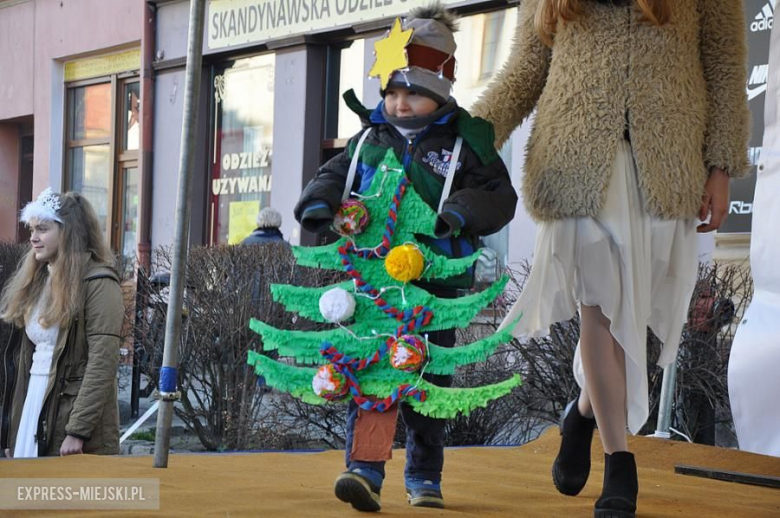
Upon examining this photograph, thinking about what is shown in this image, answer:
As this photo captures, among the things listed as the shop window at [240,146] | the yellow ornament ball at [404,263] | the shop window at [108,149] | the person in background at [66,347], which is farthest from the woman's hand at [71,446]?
the shop window at [108,149]

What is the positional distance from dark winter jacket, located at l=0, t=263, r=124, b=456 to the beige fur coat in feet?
6.75

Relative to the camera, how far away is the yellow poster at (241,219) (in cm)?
1480

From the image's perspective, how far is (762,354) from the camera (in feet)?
14.5

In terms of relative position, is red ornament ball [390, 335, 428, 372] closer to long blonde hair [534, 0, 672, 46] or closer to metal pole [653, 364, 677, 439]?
long blonde hair [534, 0, 672, 46]

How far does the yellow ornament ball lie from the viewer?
3.66 meters

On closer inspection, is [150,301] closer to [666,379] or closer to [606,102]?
[666,379]

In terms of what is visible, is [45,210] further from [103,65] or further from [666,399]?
[103,65]

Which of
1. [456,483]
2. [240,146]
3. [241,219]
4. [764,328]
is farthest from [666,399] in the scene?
[240,146]

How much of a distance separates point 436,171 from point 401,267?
0.35 meters

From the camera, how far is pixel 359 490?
3.54 meters

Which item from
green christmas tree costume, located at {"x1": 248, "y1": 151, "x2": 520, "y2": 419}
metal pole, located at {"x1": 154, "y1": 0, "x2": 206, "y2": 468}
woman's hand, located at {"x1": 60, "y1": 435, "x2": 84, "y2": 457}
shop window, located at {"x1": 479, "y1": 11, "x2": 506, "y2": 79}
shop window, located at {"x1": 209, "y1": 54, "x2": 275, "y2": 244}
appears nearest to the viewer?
green christmas tree costume, located at {"x1": 248, "y1": 151, "x2": 520, "y2": 419}

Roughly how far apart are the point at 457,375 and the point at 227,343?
4.69 ft

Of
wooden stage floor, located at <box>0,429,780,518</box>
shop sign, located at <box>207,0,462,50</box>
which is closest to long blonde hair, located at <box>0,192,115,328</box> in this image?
wooden stage floor, located at <box>0,429,780,518</box>

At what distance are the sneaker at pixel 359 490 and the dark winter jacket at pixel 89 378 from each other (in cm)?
178
